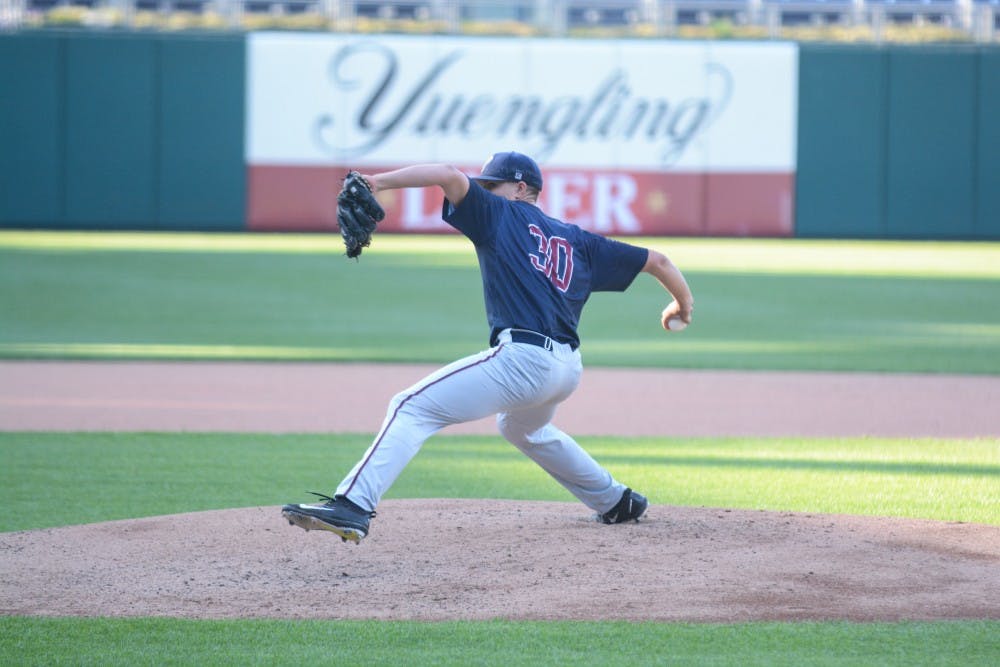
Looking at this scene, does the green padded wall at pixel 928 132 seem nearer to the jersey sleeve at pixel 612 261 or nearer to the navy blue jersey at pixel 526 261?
the jersey sleeve at pixel 612 261

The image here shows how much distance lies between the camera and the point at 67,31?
28766mm

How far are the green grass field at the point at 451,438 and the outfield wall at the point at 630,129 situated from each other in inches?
97.6

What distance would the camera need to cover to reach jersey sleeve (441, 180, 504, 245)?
5074 mm

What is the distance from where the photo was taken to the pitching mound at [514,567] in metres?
4.67

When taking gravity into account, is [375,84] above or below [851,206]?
above

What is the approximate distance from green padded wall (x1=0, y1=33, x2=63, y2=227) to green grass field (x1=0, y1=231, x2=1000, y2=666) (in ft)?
5.75

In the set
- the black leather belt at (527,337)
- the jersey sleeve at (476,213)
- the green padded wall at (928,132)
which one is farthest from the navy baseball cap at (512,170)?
the green padded wall at (928,132)

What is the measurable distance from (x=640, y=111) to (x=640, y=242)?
3.02m

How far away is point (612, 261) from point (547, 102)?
2481cm

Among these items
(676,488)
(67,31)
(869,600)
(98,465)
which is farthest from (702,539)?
(67,31)

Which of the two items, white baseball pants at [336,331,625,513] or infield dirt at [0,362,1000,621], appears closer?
infield dirt at [0,362,1000,621]

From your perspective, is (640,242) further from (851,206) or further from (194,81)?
(194,81)

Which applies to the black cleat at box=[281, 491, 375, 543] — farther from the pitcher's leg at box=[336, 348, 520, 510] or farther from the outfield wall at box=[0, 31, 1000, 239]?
the outfield wall at box=[0, 31, 1000, 239]

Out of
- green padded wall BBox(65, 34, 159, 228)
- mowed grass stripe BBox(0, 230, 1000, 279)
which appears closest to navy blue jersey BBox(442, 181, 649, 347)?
mowed grass stripe BBox(0, 230, 1000, 279)
